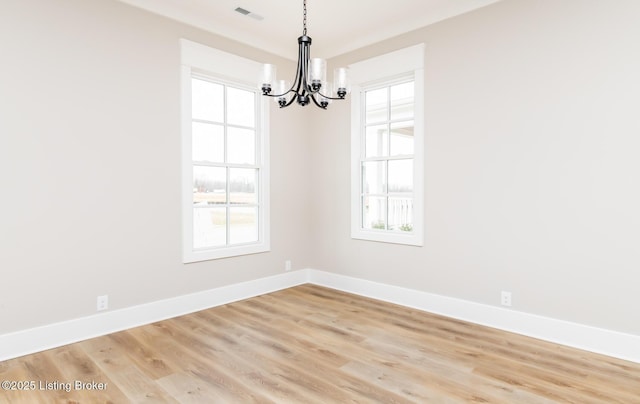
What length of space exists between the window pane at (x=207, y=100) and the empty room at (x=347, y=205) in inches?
1.1

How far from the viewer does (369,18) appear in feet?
12.8

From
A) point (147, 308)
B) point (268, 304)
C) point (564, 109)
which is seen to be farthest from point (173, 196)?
point (564, 109)

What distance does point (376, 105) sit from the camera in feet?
14.6

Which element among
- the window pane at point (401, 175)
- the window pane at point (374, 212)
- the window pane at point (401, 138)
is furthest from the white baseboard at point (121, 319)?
the window pane at point (401, 138)

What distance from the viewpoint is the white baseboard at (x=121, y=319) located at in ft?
9.26

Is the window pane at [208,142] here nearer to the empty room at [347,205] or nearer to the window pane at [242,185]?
the empty room at [347,205]

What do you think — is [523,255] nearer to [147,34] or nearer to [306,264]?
[306,264]

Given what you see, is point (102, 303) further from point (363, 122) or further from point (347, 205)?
point (363, 122)

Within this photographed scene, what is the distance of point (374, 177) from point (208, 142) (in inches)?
76.2

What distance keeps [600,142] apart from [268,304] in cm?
334

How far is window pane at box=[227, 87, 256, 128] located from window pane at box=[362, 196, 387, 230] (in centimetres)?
167

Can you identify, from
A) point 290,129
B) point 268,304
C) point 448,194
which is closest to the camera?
point 448,194

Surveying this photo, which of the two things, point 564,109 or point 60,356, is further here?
point 564,109

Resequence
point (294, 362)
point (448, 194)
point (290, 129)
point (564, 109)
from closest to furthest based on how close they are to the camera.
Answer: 1. point (294, 362)
2. point (564, 109)
3. point (448, 194)
4. point (290, 129)
